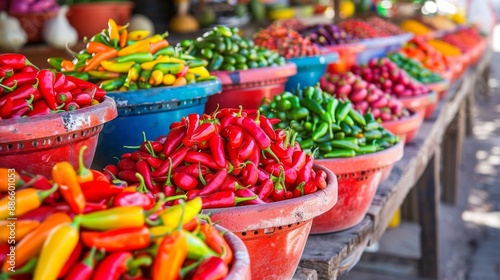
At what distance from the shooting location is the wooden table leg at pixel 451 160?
20.2 ft

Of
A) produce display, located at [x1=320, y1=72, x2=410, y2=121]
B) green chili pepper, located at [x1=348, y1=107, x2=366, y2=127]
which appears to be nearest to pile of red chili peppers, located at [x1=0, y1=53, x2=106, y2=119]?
green chili pepper, located at [x1=348, y1=107, x2=366, y2=127]

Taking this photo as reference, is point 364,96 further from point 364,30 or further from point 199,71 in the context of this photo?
point 364,30

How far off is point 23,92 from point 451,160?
5506 mm

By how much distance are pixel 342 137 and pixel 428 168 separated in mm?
2184

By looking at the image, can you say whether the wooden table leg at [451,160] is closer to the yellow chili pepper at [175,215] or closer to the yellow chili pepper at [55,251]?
the yellow chili pepper at [175,215]

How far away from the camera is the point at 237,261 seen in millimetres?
1247

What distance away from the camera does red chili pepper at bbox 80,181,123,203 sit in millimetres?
1266

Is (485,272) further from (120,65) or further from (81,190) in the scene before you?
(81,190)

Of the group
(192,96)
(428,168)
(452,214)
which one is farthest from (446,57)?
(192,96)

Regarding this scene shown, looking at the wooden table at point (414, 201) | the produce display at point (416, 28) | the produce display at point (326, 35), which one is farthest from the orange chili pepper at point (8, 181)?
the produce display at point (416, 28)

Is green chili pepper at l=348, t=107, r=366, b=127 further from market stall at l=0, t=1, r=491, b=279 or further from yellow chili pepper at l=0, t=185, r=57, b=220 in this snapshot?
yellow chili pepper at l=0, t=185, r=57, b=220

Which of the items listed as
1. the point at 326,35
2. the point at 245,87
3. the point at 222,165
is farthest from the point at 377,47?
the point at 222,165

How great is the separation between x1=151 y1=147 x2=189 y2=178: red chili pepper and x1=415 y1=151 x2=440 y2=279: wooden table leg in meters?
3.00

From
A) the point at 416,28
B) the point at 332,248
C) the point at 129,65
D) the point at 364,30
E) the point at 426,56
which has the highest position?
the point at 129,65
